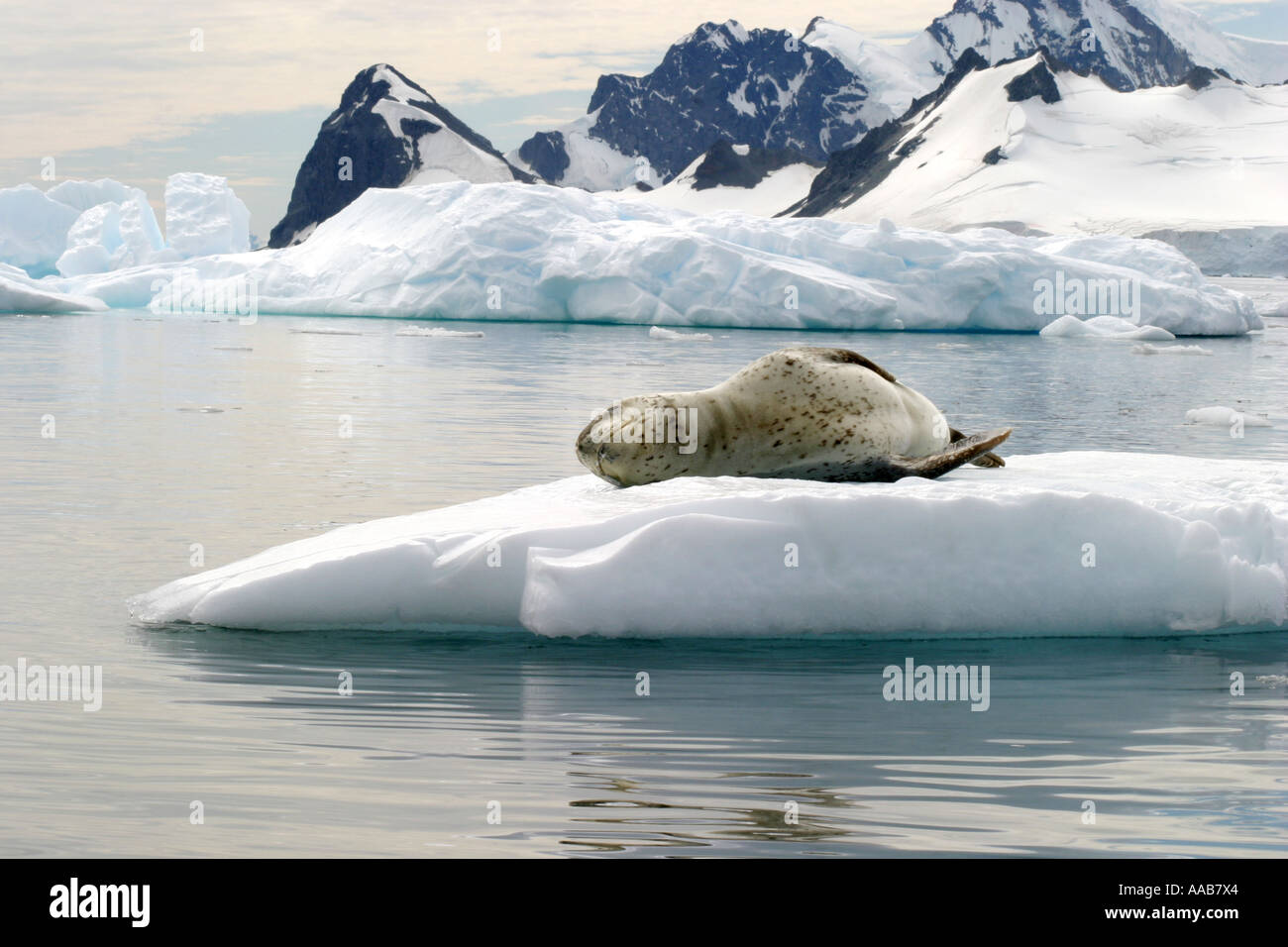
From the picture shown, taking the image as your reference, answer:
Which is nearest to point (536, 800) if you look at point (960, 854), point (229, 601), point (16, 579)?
point (960, 854)

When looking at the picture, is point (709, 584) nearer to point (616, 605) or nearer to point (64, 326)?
point (616, 605)

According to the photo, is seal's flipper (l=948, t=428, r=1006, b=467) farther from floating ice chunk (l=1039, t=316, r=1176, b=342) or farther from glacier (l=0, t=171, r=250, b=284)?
glacier (l=0, t=171, r=250, b=284)

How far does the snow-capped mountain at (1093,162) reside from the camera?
258 ft

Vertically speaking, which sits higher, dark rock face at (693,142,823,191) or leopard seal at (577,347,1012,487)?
dark rock face at (693,142,823,191)

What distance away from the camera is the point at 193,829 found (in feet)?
9.77

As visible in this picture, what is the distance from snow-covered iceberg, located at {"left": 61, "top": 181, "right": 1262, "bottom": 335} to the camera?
30953 mm

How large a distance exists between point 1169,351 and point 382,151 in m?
107

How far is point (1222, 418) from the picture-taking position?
1301cm

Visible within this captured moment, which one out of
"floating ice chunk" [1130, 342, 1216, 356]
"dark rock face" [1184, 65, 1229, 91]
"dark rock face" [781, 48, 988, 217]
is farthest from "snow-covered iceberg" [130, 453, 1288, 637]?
"dark rock face" [781, 48, 988, 217]

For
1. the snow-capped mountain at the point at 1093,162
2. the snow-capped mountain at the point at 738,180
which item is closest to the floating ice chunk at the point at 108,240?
the snow-capped mountain at the point at 1093,162

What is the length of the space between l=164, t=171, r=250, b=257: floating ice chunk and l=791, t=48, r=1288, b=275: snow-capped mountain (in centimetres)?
3842

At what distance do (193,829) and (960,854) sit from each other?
1.63 meters

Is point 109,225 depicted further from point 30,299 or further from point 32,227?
point 30,299

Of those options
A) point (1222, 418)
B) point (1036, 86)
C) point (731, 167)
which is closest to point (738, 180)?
point (731, 167)
